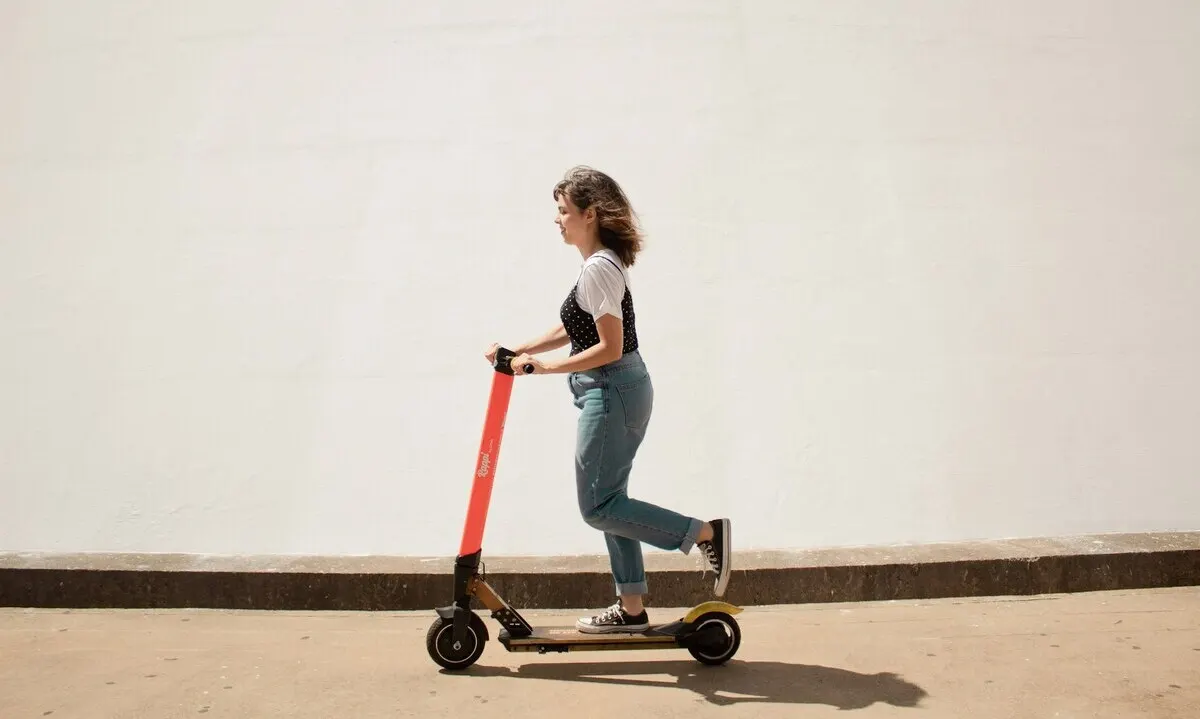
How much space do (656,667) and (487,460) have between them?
88 cm

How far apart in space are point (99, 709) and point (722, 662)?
1908 millimetres

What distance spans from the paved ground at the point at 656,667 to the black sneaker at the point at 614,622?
5.7 inches

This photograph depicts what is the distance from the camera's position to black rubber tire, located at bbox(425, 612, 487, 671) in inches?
148

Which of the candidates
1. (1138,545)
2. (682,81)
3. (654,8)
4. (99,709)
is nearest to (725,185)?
(682,81)

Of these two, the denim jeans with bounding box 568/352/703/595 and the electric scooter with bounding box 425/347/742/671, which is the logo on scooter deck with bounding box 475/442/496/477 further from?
the denim jeans with bounding box 568/352/703/595

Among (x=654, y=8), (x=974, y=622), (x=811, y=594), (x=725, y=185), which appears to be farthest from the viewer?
(x=654, y=8)

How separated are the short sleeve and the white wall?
1.85 metres

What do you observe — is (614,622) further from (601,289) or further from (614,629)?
(601,289)

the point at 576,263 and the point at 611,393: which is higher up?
the point at 576,263

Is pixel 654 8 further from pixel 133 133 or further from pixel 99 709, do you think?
pixel 99 709

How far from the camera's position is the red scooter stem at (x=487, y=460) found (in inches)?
149

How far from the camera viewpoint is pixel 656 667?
3867 mm

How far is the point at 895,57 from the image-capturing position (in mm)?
6391

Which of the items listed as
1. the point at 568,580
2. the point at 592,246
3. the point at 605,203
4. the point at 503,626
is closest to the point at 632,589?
the point at 503,626
